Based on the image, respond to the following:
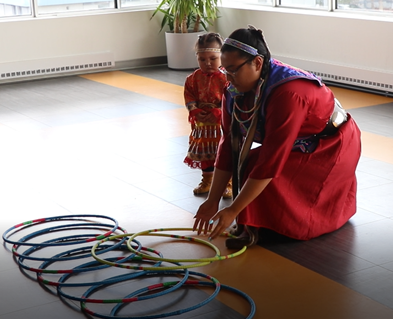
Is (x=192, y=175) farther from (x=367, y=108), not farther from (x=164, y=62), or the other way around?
(x=164, y=62)

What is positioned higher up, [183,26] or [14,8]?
[14,8]

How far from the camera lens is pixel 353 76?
7547mm

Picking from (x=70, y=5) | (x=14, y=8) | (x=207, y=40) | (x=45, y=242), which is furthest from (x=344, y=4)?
(x=45, y=242)

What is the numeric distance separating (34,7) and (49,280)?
670 centimetres

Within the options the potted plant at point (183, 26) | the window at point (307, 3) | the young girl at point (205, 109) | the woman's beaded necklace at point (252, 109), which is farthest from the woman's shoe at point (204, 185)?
the potted plant at point (183, 26)

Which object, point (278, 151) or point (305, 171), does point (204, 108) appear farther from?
point (278, 151)

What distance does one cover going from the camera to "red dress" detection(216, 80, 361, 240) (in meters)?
3.06

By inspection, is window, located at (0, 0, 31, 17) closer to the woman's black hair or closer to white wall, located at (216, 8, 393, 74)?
white wall, located at (216, 8, 393, 74)

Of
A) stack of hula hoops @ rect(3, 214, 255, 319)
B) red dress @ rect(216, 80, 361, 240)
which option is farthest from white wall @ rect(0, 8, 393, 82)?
stack of hula hoops @ rect(3, 214, 255, 319)

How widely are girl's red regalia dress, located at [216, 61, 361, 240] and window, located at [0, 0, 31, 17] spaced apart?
20.9ft

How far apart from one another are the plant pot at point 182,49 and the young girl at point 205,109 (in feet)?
16.5

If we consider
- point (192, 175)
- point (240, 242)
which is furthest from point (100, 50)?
point (240, 242)

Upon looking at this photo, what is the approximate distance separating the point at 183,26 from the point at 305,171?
6.11m

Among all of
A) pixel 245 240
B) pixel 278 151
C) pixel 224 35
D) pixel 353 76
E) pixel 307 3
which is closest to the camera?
pixel 278 151
